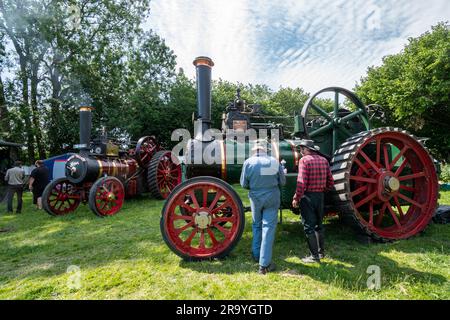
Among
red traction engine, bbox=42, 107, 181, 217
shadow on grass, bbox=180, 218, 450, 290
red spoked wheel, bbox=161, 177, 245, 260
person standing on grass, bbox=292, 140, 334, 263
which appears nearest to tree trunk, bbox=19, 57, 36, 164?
red traction engine, bbox=42, 107, 181, 217

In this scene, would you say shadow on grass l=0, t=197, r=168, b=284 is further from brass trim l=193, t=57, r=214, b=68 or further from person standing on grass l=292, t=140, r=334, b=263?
brass trim l=193, t=57, r=214, b=68

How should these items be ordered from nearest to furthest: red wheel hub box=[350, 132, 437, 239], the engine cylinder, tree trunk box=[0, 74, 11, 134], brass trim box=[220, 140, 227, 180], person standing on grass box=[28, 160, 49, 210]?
red wheel hub box=[350, 132, 437, 239] → brass trim box=[220, 140, 227, 180] → the engine cylinder → person standing on grass box=[28, 160, 49, 210] → tree trunk box=[0, 74, 11, 134]

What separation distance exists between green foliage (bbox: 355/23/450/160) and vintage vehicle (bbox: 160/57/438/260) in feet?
45.4

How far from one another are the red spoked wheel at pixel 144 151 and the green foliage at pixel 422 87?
47.8ft

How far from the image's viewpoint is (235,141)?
161 inches

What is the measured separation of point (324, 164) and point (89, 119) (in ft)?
21.9

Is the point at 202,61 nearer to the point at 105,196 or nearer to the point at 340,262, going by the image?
the point at 340,262

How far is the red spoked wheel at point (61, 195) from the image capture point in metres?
6.73

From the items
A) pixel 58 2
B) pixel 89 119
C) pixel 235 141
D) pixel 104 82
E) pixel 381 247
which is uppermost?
pixel 58 2

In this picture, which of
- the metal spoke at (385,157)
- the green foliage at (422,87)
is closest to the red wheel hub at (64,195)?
the metal spoke at (385,157)

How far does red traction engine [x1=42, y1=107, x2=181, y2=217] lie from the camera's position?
6.69m

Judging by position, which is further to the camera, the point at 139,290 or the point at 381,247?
the point at 381,247
